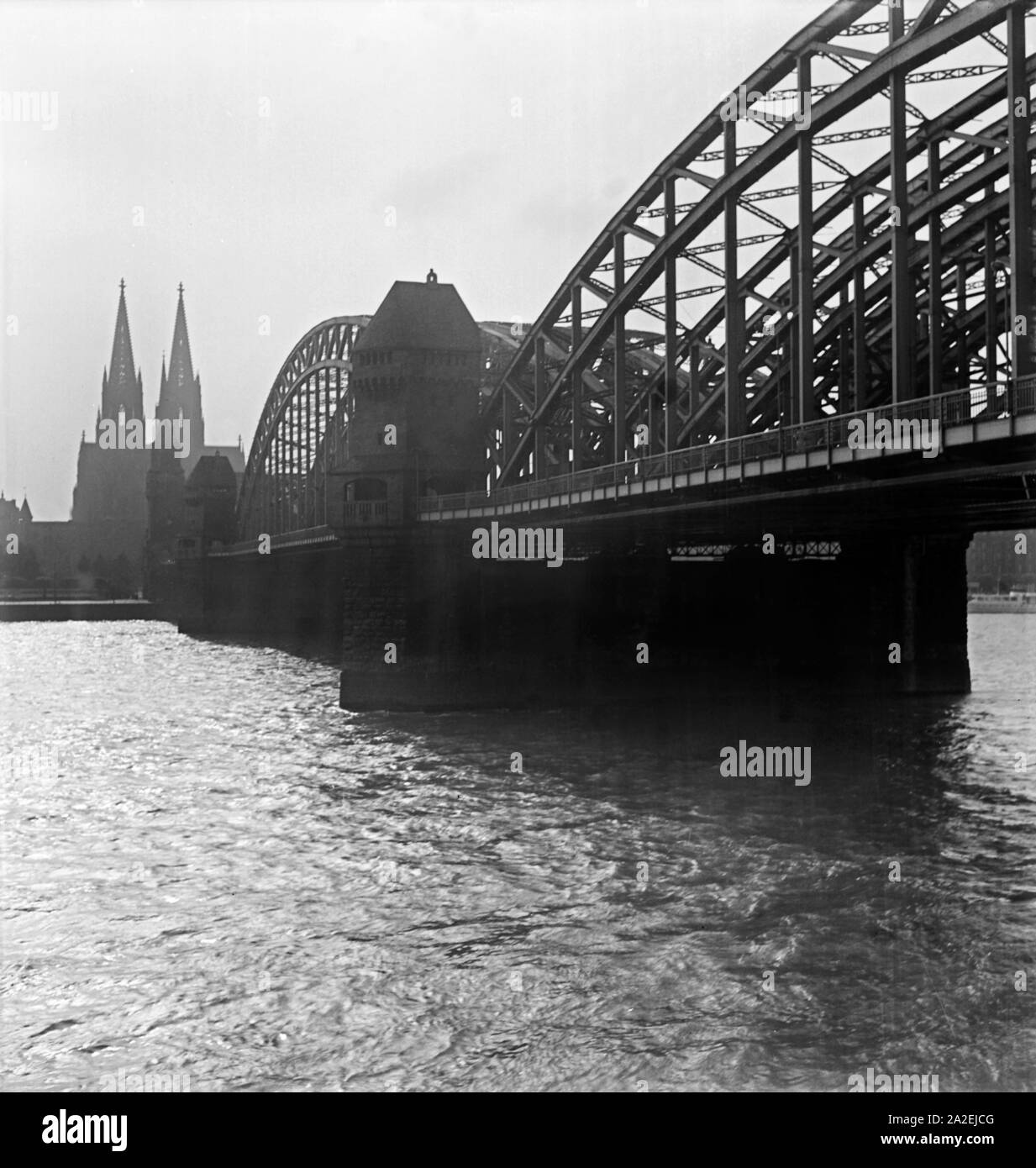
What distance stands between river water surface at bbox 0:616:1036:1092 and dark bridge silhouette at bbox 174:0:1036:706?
6.62 m

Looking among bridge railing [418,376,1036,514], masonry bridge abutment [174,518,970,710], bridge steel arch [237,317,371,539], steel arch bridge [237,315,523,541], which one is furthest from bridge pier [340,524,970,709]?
Answer: bridge steel arch [237,317,371,539]

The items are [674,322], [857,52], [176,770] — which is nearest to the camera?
[857,52]

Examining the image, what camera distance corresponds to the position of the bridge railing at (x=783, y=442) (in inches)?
892

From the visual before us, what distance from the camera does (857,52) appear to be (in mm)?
30344

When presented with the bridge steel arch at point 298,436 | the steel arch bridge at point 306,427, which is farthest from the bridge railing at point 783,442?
the bridge steel arch at point 298,436

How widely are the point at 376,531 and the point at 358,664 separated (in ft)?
16.1

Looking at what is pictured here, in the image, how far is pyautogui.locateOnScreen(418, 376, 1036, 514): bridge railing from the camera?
22.7 m

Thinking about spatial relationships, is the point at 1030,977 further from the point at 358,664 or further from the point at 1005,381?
the point at 358,664

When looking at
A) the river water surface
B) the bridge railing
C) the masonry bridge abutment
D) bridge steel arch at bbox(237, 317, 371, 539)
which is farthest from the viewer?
bridge steel arch at bbox(237, 317, 371, 539)

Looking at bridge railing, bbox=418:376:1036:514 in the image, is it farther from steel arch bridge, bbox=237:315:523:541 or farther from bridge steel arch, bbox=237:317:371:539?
bridge steel arch, bbox=237:317:371:539

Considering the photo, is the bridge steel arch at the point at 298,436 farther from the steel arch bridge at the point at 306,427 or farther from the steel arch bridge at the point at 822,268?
the steel arch bridge at the point at 822,268

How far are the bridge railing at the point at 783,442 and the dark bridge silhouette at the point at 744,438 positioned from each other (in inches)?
3.5

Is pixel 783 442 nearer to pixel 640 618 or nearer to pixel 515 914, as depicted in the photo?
pixel 515 914
